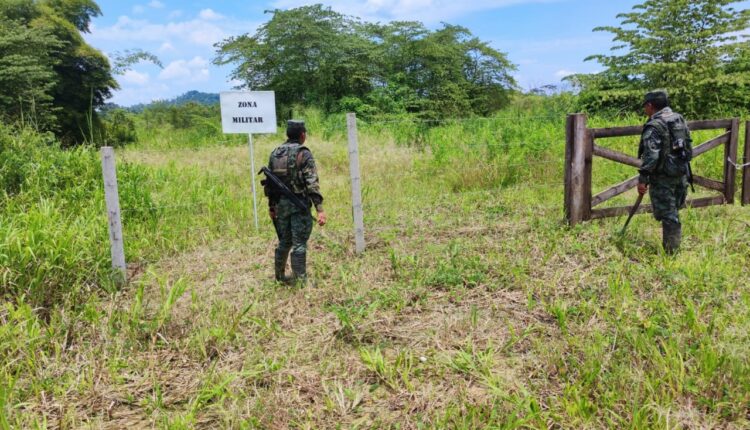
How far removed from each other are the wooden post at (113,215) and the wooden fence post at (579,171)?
4805 mm

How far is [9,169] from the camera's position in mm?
6375

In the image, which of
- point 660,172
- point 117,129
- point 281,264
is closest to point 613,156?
point 660,172

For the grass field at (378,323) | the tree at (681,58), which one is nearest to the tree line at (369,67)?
the tree at (681,58)

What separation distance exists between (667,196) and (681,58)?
1173 cm

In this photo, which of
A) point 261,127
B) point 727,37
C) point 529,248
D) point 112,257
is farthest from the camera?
point 727,37

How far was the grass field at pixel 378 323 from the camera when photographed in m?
2.82

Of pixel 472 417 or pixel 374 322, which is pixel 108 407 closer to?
pixel 374 322

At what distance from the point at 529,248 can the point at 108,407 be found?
4.03m

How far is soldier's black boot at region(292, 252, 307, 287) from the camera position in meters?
4.66

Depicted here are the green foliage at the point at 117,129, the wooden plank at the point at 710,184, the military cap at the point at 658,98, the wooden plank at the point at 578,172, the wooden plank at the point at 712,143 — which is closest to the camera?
the military cap at the point at 658,98

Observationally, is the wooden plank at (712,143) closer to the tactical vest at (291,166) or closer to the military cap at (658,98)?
the military cap at (658,98)

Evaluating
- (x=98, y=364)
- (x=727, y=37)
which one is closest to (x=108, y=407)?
(x=98, y=364)

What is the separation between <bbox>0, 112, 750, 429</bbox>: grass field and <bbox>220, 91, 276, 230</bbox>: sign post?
121cm

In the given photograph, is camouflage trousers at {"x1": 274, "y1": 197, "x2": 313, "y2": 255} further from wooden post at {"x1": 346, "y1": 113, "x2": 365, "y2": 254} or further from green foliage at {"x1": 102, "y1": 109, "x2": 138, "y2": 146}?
green foliage at {"x1": 102, "y1": 109, "x2": 138, "y2": 146}
